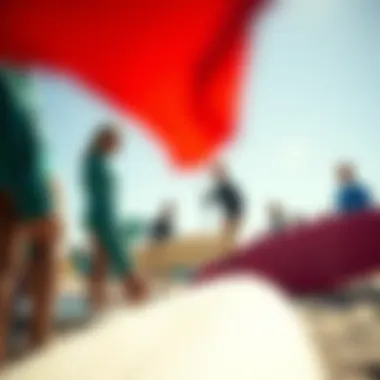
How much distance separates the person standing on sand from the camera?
3.02 ft

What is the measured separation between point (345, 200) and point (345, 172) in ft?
0.14

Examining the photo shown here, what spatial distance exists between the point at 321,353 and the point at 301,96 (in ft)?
1.28

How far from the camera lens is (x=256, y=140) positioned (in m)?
1.01

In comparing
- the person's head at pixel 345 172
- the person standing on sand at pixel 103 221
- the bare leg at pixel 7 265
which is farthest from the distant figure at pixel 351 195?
the bare leg at pixel 7 265

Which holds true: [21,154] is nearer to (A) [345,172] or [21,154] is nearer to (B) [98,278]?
(B) [98,278]

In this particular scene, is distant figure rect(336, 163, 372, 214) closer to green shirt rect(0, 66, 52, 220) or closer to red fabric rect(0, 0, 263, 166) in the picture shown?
red fabric rect(0, 0, 263, 166)

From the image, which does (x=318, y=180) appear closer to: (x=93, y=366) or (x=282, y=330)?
(x=282, y=330)

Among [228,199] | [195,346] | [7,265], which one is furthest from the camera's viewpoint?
[228,199]

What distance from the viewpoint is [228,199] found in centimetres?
98

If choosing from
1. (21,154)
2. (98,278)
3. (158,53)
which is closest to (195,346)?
(98,278)

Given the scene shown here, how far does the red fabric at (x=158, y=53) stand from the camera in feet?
3.27

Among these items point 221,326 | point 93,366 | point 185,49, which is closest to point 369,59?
point 185,49

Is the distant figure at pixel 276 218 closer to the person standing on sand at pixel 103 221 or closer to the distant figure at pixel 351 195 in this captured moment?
the distant figure at pixel 351 195

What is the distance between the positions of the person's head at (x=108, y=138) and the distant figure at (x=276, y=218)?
233 millimetres
